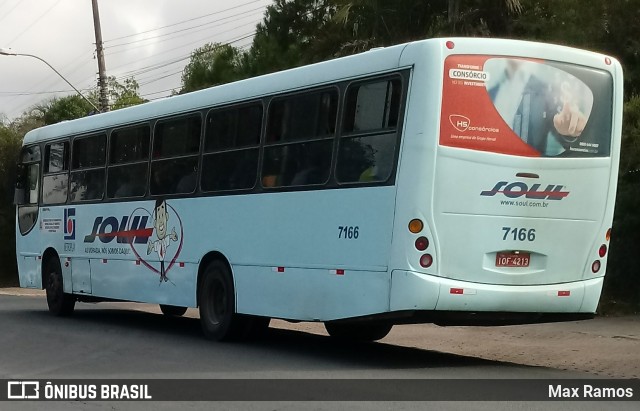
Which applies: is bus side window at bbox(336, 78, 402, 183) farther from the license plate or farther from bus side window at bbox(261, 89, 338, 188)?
the license plate

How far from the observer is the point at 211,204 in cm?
1544

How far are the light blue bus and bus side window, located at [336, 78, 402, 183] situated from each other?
0.7 inches

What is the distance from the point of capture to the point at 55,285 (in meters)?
20.3

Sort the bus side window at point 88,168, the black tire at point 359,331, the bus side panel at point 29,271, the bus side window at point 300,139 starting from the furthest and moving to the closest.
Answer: the bus side panel at point 29,271, the bus side window at point 88,168, the black tire at point 359,331, the bus side window at point 300,139

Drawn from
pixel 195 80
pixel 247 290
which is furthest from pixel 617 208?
pixel 195 80

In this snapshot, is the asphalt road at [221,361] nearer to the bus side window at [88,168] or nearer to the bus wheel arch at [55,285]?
the bus wheel arch at [55,285]

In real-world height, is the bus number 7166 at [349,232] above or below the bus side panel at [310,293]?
above

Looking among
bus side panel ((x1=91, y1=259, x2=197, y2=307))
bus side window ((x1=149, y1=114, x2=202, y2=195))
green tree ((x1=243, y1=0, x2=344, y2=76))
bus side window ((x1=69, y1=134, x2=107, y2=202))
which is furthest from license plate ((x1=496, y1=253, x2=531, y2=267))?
green tree ((x1=243, y1=0, x2=344, y2=76))

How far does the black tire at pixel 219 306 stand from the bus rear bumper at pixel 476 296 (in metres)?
3.63

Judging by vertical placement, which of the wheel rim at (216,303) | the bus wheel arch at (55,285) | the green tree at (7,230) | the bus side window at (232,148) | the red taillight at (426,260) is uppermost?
the bus side window at (232,148)

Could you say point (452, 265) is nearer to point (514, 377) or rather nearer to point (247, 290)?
point (514, 377)

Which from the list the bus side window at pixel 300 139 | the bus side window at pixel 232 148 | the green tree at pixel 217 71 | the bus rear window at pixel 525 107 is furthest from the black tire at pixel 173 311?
the green tree at pixel 217 71

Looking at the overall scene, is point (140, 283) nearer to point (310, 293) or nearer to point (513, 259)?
point (310, 293)

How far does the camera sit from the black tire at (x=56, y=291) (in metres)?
20.2
